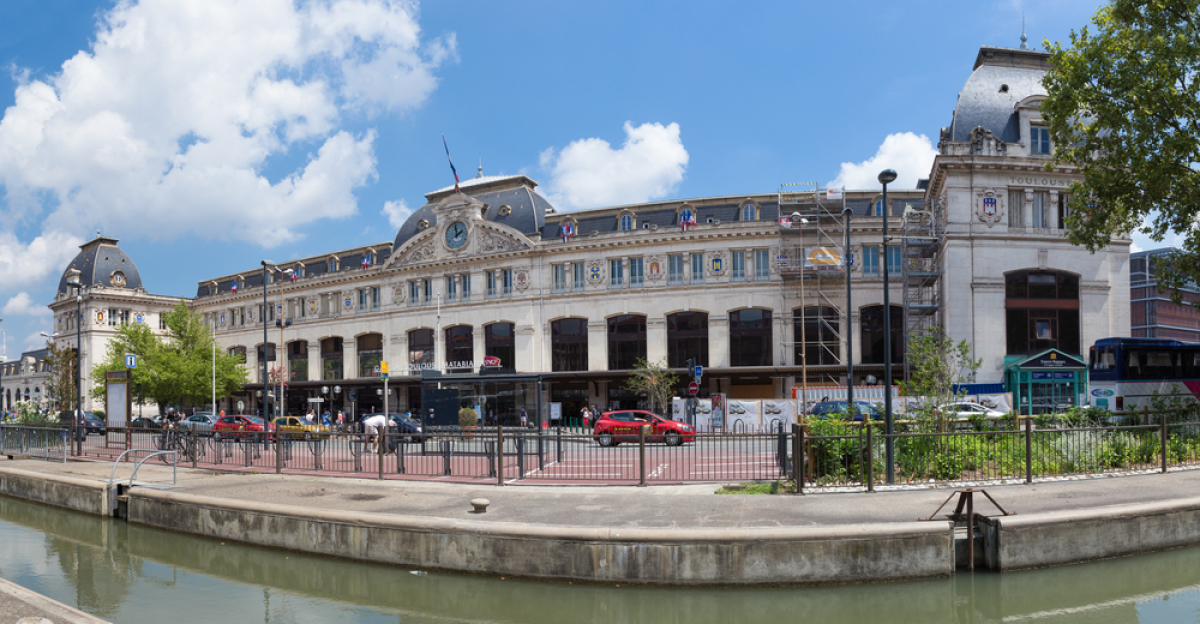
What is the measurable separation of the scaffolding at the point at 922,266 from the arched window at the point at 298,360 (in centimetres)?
4824

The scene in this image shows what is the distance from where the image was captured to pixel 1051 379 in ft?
117

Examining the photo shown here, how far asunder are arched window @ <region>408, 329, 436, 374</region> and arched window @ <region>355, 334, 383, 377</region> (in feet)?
10.5

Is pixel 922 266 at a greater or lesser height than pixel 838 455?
greater

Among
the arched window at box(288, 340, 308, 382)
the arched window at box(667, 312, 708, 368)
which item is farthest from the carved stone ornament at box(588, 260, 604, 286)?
the arched window at box(288, 340, 308, 382)

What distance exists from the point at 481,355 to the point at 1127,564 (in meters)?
43.8

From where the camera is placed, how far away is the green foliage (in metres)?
32.8

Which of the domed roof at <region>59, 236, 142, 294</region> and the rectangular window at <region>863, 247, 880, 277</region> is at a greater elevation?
the domed roof at <region>59, 236, 142, 294</region>

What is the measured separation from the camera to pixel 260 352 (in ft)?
216

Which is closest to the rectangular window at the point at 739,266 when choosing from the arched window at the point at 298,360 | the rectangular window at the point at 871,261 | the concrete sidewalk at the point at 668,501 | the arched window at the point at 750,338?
the arched window at the point at 750,338

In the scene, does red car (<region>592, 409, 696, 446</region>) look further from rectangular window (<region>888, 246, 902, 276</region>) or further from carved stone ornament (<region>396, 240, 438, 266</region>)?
carved stone ornament (<region>396, 240, 438, 266</region>)

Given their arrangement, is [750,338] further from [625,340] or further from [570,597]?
[570,597]

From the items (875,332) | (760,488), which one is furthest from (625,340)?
(760,488)

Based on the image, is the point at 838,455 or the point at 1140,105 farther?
the point at 1140,105

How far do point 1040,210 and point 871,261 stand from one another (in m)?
9.29
